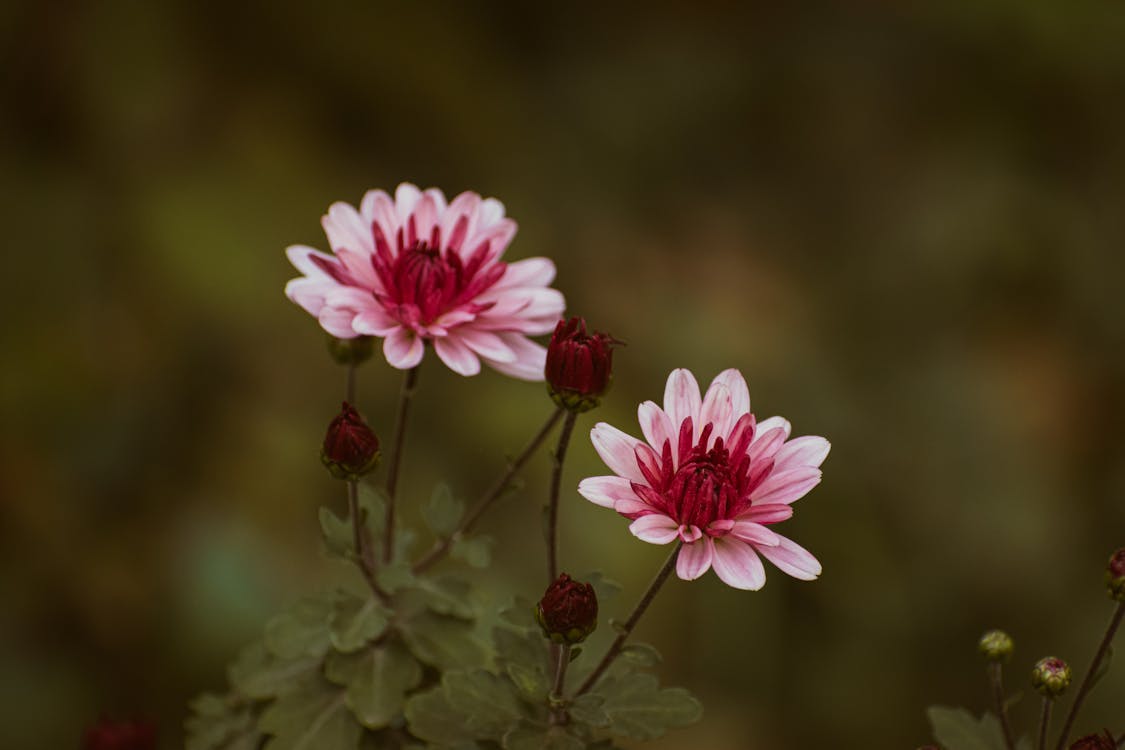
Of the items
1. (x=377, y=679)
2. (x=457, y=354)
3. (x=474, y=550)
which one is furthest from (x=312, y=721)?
(x=457, y=354)

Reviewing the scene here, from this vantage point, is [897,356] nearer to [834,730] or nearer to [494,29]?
[834,730]

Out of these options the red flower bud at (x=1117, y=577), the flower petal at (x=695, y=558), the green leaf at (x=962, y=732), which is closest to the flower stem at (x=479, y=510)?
the flower petal at (x=695, y=558)

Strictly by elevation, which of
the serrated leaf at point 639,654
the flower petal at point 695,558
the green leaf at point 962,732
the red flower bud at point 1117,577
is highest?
the red flower bud at point 1117,577

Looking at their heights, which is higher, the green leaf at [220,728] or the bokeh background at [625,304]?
the bokeh background at [625,304]

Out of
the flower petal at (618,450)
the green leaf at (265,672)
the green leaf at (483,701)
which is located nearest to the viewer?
the flower petal at (618,450)

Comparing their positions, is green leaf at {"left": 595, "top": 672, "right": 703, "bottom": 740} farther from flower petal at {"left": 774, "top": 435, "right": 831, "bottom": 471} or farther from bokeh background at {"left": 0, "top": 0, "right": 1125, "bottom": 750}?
bokeh background at {"left": 0, "top": 0, "right": 1125, "bottom": 750}

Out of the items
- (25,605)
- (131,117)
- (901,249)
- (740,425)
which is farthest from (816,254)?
(740,425)

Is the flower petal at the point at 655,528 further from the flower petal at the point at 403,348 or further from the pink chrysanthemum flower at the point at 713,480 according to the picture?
the flower petal at the point at 403,348
